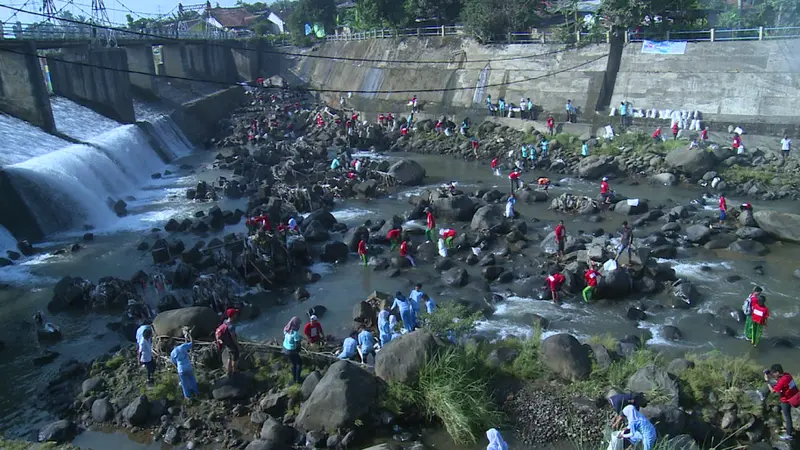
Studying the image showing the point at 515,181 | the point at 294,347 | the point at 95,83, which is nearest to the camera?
the point at 294,347

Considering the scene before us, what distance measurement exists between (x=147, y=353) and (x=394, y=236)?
1062 centimetres

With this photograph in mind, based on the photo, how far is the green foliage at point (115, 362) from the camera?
1469 cm

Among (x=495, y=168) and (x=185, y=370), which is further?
(x=495, y=168)

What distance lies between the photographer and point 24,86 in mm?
31328

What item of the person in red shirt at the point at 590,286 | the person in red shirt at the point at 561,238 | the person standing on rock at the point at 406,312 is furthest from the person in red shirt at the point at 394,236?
the person standing on rock at the point at 406,312

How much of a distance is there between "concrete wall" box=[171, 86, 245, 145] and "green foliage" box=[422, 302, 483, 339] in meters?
33.7

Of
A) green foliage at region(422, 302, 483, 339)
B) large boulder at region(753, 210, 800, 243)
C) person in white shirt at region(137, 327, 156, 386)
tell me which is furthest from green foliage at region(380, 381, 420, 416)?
large boulder at region(753, 210, 800, 243)

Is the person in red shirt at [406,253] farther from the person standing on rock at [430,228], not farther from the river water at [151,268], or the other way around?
the person standing on rock at [430,228]

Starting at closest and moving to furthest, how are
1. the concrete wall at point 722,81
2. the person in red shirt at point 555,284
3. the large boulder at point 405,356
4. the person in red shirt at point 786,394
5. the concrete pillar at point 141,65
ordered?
the person in red shirt at point 786,394, the large boulder at point 405,356, the person in red shirt at point 555,284, the concrete wall at point 722,81, the concrete pillar at point 141,65

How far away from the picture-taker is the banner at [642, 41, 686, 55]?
34812 millimetres

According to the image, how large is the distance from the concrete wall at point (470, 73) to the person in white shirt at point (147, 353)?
30.0 meters

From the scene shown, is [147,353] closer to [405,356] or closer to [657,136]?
[405,356]

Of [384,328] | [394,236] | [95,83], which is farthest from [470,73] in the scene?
[384,328]

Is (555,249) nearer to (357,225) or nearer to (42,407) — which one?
(357,225)
